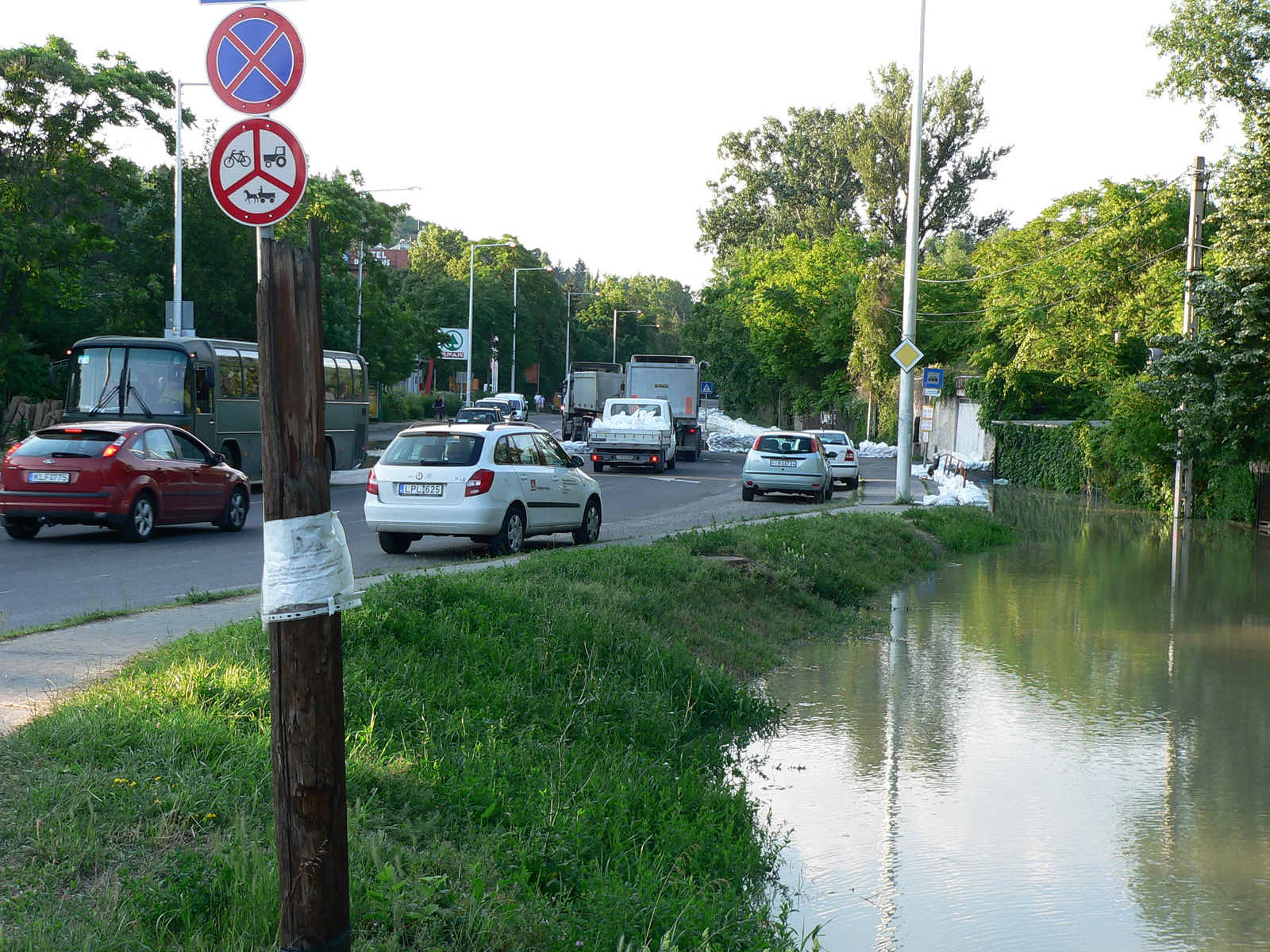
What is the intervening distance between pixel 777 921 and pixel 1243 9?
39.0m

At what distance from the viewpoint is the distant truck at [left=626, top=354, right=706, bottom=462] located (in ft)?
146

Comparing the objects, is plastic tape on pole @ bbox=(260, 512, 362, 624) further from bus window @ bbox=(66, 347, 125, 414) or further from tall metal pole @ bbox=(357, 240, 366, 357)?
tall metal pole @ bbox=(357, 240, 366, 357)

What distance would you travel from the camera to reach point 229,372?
2412cm

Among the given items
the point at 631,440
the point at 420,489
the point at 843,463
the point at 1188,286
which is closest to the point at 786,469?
the point at 843,463

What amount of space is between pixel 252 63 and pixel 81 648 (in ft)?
13.1

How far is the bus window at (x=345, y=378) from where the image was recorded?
2925cm

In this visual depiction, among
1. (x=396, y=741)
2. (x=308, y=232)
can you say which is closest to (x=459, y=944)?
(x=396, y=741)

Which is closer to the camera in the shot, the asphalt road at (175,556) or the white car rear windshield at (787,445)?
the asphalt road at (175,556)

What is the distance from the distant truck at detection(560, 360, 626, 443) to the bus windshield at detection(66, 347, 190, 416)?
92.6ft

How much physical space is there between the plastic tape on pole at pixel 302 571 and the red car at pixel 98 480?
13.5m

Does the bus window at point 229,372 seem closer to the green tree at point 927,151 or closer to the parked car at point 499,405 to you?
the parked car at point 499,405

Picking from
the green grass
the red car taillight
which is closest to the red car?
the red car taillight

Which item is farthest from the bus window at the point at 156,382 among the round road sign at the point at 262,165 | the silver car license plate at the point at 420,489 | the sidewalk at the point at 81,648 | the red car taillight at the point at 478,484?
the round road sign at the point at 262,165

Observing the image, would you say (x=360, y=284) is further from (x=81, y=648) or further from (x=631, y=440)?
(x=81, y=648)
